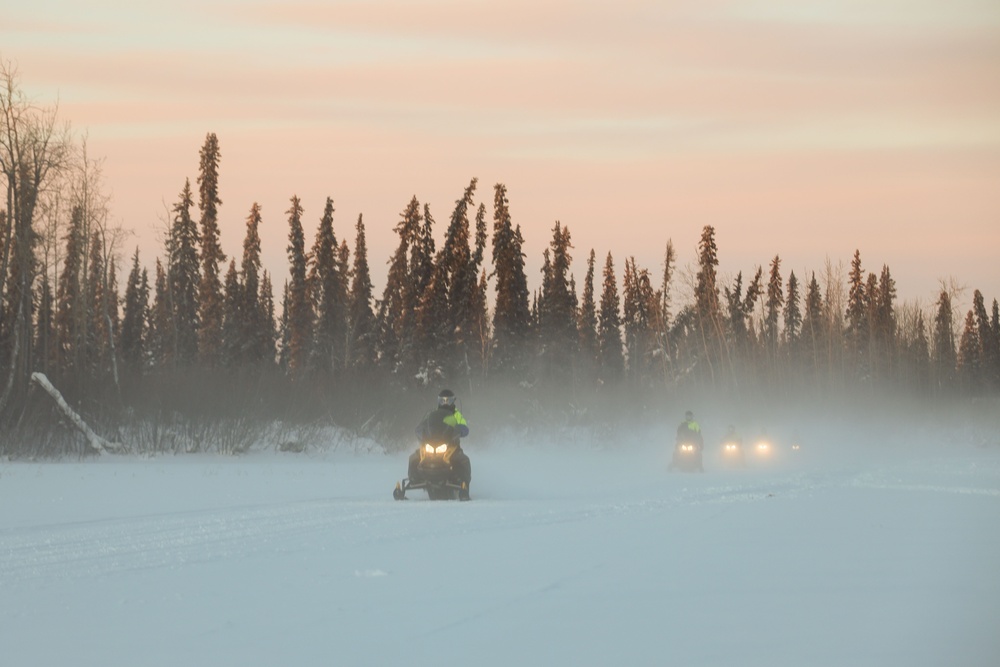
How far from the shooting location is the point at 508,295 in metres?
66.0

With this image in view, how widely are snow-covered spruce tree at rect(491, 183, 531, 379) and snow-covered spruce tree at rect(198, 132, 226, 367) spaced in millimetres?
17081

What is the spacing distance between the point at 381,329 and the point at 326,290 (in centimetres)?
516

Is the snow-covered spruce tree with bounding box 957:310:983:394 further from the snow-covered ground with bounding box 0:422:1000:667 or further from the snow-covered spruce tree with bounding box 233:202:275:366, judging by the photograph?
the snow-covered ground with bounding box 0:422:1000:667

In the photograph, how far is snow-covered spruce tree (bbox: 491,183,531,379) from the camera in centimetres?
6391

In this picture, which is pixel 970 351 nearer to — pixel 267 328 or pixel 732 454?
pixel 267 328

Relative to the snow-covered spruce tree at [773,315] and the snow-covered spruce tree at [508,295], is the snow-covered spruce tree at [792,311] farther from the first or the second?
the snow-covered spruce tree at [508,295]

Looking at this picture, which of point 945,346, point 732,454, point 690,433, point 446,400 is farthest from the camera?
point 945,346

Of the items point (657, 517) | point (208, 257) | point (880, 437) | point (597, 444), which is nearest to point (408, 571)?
point (657, 517)

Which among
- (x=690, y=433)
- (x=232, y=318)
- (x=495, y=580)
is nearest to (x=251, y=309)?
(x=232, y=318)

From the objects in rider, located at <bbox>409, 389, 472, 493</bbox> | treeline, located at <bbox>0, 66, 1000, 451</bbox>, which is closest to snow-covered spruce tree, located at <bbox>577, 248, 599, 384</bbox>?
treeline, located at <bbox>0, 66, 1000, 451</bbox>

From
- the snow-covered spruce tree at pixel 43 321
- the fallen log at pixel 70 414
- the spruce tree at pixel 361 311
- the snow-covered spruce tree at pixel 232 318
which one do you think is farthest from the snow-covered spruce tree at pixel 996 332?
the fallen log at pixel 70 414

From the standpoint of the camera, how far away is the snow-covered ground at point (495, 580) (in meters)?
7.16

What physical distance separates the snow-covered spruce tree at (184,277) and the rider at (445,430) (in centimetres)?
4947

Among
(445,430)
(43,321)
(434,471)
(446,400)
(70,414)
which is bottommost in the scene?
(434,471)
